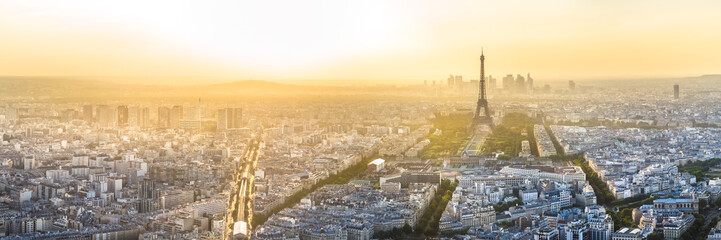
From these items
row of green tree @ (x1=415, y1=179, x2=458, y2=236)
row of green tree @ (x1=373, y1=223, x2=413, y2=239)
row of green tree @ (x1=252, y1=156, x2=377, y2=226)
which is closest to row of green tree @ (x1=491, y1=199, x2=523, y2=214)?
row of green tree @ (x1=415, y1=179, x2=458, y2=236)

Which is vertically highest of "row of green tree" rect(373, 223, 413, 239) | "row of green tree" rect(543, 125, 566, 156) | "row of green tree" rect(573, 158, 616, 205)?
"row of green tree" rect(543, 125, 566, 156)

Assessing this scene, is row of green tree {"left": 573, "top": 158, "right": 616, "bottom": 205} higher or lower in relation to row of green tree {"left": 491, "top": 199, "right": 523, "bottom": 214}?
higher

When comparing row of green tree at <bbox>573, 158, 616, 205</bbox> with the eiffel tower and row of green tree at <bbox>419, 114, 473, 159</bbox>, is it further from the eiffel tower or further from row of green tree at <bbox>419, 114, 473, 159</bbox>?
the eiffel tower

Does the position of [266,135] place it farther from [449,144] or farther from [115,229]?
[115,229]

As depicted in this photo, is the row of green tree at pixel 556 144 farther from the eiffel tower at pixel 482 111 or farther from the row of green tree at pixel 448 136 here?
the row of green tree at pixel 448 136

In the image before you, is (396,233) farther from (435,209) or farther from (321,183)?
(321,183)

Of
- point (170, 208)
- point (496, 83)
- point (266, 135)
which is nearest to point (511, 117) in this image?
point (496, 83)

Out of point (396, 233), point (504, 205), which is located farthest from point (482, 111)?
point (396, 233)
